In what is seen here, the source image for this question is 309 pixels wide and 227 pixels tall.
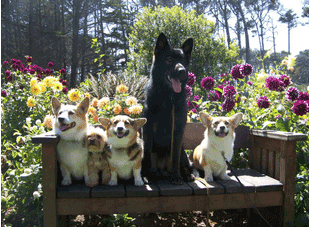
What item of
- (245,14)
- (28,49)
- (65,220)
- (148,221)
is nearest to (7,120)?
(65,220)

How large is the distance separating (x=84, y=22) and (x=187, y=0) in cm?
784

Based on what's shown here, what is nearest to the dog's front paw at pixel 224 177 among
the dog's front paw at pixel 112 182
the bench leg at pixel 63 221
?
the dog's front paw at pixel 112 182

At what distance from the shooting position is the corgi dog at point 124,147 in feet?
6.65

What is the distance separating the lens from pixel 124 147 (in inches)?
81.0

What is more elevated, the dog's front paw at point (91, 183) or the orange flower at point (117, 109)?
the orange flower at point (117, 109)

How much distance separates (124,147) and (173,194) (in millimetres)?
537

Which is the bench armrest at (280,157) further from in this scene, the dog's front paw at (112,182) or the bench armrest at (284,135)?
the dog's front paw at (112,182)

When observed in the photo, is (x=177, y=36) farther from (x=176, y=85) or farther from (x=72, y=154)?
(x=72, y=154)

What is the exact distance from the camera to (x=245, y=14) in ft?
64.5

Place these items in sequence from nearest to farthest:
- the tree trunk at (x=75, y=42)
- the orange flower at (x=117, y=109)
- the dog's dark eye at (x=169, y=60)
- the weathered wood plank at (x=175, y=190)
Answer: the weathered wood plank at (x=175, y=190)
the dog's dark eye at (x=169, y=60)
the orange flower at (x=117, y=109)
the tree trunk at (x=75, y=42)

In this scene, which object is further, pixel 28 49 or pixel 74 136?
pixel 28 49

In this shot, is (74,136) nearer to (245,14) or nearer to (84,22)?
(84,22)

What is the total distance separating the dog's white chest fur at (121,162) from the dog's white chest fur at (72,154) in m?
0.23

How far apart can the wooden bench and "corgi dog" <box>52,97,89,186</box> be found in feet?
0.29
